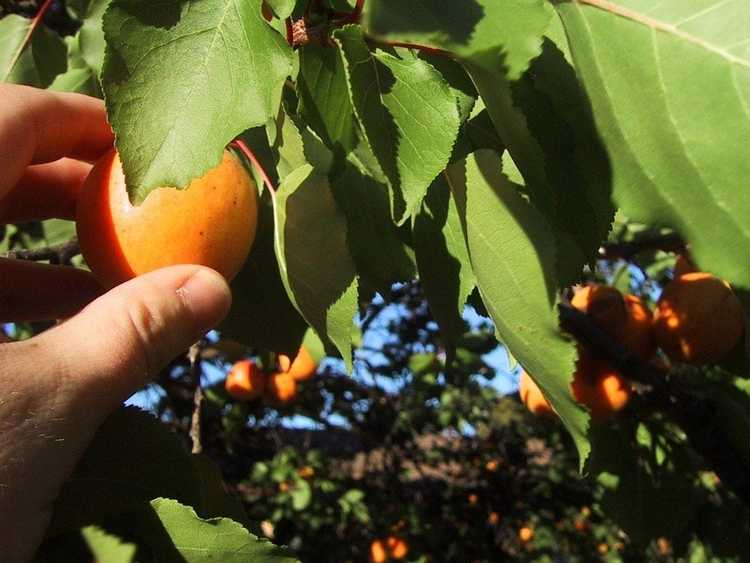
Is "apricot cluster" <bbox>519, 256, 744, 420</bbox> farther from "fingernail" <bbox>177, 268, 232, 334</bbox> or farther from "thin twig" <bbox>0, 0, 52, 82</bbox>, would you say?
"thin twig" <bbox>0, 0, 52, 82</bbox>

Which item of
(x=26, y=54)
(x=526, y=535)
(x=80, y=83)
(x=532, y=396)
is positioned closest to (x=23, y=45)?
(x=26, y=54)

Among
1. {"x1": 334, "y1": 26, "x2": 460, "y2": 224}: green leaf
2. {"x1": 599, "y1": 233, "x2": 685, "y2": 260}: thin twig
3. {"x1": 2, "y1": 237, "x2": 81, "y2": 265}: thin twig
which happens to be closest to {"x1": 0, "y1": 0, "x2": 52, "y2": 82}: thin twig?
{"x1": 2, "y1": 237, "x2": 81, "y2": 265}: thin twig

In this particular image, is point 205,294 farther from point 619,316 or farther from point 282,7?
point 619,316

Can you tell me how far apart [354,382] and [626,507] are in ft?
5.90

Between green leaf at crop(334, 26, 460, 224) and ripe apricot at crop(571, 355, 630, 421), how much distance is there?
3.33 feet

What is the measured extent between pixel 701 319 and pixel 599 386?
236mm

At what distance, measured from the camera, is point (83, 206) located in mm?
700

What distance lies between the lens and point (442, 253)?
773 millimetres

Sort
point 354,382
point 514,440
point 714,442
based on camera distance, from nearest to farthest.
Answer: point 714,442
point 354,382
point 514,440

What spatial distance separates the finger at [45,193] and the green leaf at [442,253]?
0.49m

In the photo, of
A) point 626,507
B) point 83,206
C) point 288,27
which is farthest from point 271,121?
point 626,507

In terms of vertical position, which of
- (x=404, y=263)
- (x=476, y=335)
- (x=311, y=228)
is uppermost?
(x=311, y=228)

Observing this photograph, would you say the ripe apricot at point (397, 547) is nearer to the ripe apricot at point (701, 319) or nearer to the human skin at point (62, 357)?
the ripe apricot at point (701, 319)

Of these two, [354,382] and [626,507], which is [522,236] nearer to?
[626,507]
